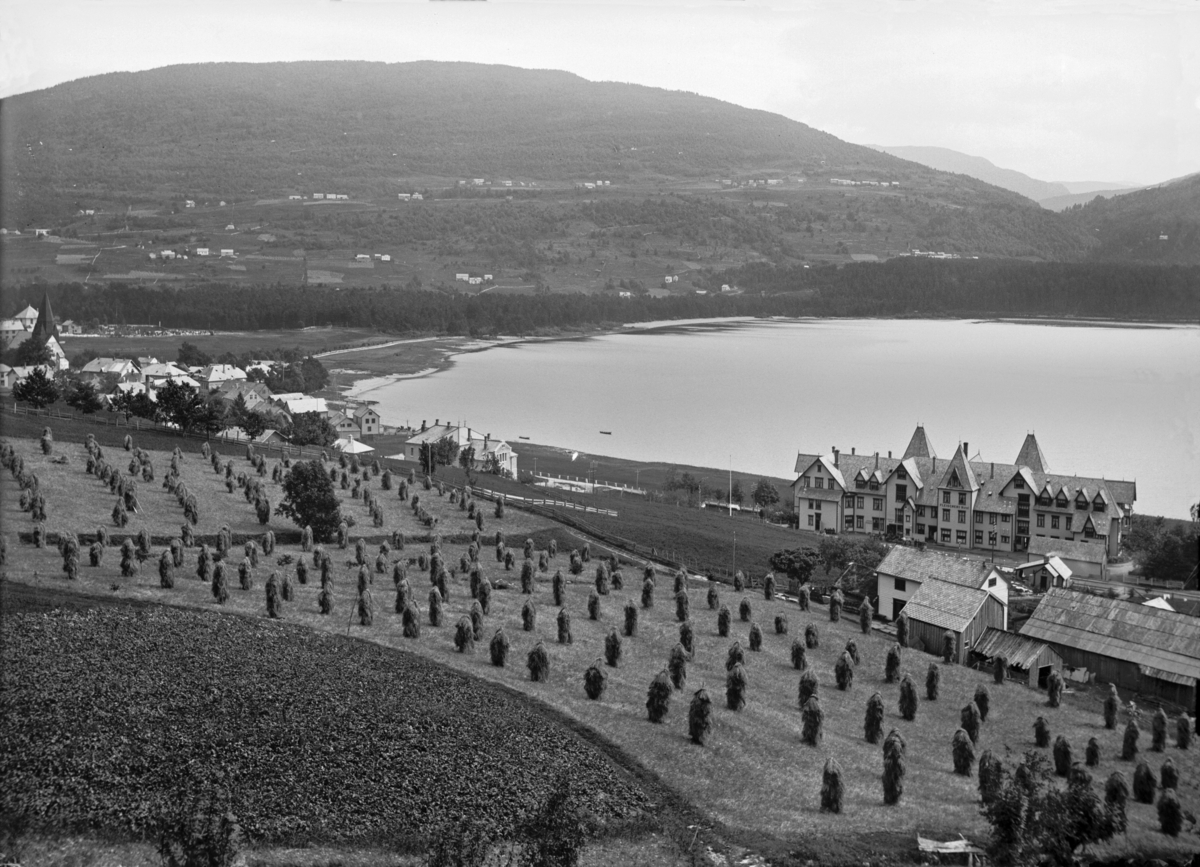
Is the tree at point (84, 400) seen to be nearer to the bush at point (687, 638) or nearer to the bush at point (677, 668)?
the bush at point (687, 638)

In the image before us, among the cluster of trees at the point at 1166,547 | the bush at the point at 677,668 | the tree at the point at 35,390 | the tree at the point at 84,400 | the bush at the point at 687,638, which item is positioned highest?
the tree at the point at 35,390

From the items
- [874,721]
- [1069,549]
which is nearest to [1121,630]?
[874,721]

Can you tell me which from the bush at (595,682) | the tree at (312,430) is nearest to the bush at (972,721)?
the bush at (595,682)

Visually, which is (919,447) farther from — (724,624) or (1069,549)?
(724,624)

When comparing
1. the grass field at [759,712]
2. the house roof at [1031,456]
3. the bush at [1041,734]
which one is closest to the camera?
the grass field at [759,712]

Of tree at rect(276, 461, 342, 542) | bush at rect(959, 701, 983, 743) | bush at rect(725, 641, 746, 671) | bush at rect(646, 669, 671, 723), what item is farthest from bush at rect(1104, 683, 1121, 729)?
tree at rect(276, 461, 342, 542)

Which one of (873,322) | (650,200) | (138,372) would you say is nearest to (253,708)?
(138,372)

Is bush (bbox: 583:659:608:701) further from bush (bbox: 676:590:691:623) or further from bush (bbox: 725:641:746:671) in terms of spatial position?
bush (bbox: 676:590:691:623)

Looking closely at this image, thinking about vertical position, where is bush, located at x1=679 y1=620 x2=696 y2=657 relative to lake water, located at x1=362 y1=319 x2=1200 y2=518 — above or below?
below

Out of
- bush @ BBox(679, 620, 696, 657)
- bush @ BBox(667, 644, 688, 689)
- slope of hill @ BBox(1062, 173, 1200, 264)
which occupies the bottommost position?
bush @ BBox(679, 620, 696, 657)
